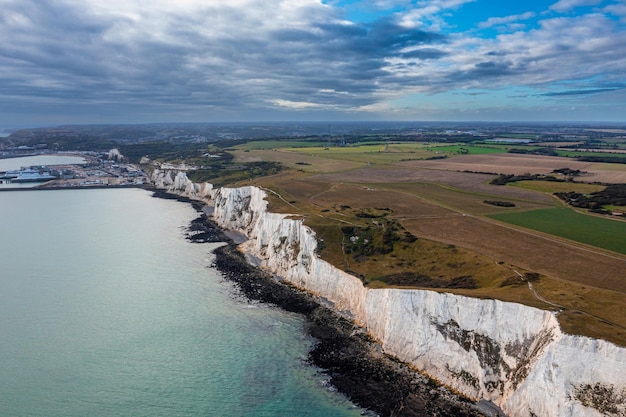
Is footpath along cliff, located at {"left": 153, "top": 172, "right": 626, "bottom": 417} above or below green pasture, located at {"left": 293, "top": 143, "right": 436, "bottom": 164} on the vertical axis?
below

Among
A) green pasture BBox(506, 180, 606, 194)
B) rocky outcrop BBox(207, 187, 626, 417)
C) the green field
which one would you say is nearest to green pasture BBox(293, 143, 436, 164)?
green pasture BBox(506, 180, 606, 194)

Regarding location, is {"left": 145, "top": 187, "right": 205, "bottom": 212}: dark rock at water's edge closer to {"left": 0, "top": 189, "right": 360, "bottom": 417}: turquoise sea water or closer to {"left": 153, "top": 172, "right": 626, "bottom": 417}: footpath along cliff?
{"left": 0, "top": 189, "right": 360, "bottom": 417}: turquoise sea water

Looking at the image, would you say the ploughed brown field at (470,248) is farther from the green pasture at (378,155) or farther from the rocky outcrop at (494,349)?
the green pasture at (378,155)

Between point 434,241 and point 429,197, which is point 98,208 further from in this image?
point 434,241

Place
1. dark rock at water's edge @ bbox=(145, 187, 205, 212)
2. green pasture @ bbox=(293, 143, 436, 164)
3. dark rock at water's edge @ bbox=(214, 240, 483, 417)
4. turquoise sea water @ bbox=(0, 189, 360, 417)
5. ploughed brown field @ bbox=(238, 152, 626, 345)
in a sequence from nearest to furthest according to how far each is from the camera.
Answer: dark rock at water's edge @ bbox=(214, 240, 483, 417)
turquoise sea water @ bbox=(0, 189, 360, 417)
ploughed brown field @ bbox=(238, 152, 626, 345)
dark rock at water's edge @ bbox=(145, 187, 205, 212)
green pasture @ bbox=(293, 143, 436, 164)

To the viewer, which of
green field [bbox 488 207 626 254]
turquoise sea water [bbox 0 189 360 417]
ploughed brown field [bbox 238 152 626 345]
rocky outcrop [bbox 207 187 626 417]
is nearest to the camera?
rocky outcrop [bbox 207 187 626 417]

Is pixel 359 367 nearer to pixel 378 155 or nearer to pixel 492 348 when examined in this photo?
pixel 492 348

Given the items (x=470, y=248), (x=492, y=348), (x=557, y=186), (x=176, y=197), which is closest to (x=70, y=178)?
(x=176, y=197)
